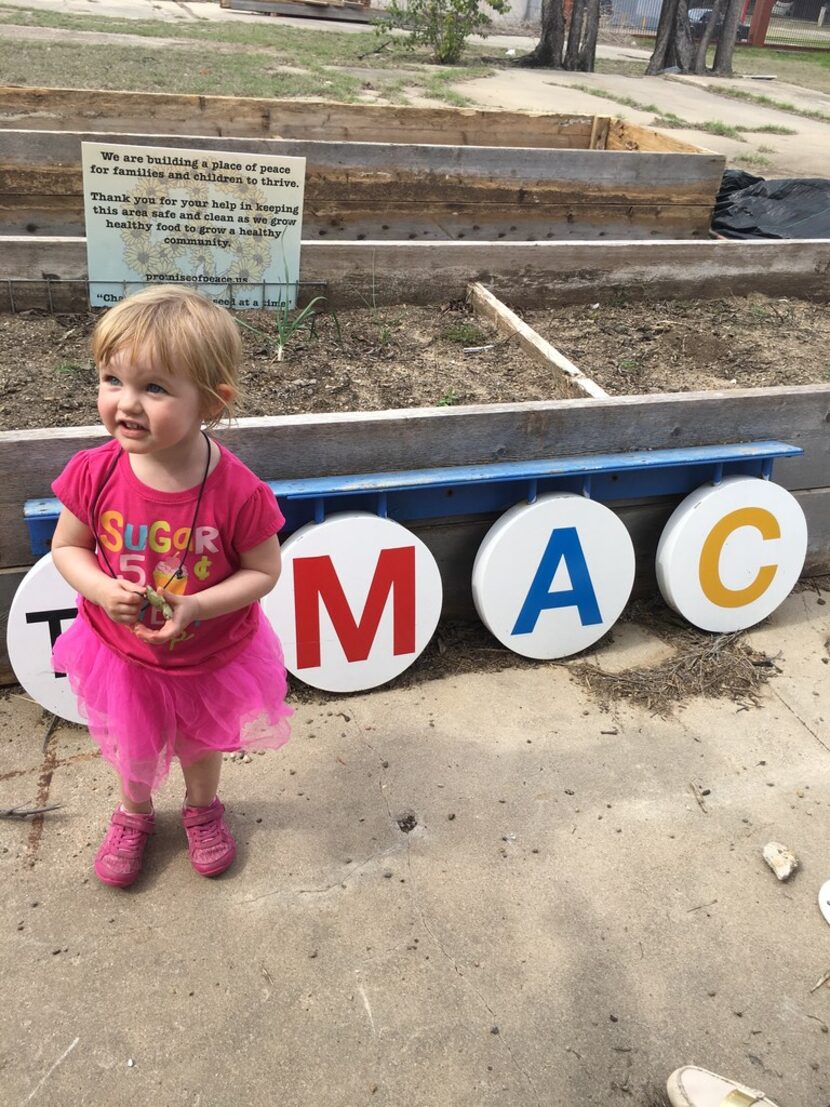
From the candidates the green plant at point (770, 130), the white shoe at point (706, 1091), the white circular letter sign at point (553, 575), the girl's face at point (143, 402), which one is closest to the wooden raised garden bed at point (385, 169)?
the white circular letter sign at point (553, 575)

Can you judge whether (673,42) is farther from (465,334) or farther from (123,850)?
(123,850)

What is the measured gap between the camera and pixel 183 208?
3.19 meters

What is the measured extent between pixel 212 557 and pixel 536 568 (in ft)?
4.37

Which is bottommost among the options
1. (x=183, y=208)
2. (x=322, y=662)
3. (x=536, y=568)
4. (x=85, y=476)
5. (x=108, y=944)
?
(x=108, y=944)

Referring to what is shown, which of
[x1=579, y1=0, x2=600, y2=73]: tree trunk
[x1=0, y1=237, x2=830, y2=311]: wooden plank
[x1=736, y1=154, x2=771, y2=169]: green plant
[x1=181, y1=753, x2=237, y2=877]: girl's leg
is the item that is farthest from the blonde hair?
[x1=579, y1=0, x2=600, y2=73]: tree trunk

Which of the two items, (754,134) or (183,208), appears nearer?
(183,208)

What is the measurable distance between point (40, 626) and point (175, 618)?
0.96m

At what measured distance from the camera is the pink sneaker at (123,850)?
2.06m

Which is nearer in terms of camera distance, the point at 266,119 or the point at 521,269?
the point at 521,269

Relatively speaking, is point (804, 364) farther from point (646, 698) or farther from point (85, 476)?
point (85, 476)

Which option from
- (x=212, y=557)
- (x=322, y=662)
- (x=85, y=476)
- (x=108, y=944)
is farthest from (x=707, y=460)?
(x=108, y=944)

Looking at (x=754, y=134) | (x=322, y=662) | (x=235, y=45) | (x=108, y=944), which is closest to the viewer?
(x=108, y=944)

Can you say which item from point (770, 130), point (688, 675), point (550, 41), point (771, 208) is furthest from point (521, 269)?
point (550, 41)

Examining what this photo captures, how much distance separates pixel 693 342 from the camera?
12.9 feet
